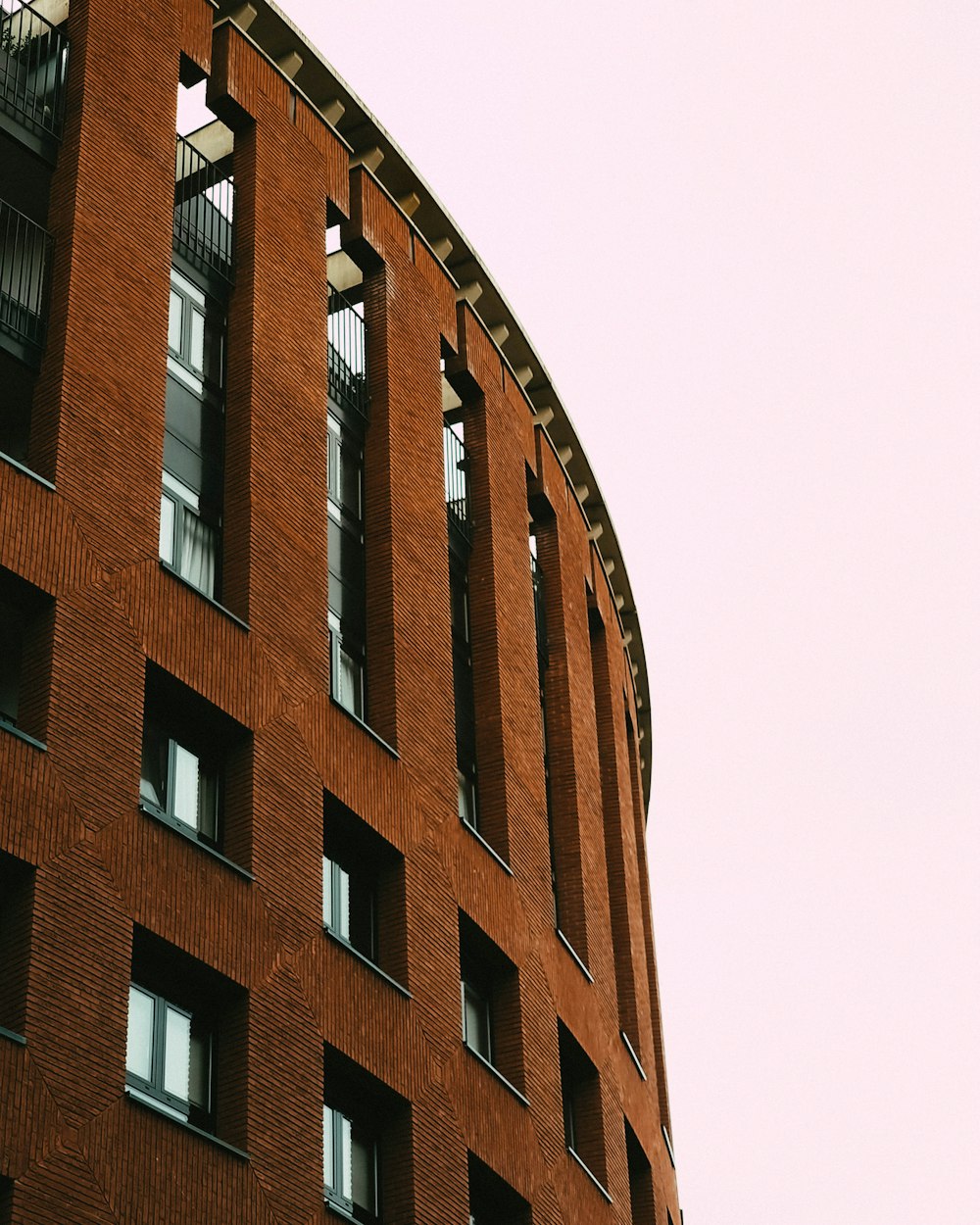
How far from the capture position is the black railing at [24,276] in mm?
27406

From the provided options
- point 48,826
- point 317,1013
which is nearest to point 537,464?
point 317,1013

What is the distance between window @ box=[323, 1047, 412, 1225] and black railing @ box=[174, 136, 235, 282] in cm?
1394

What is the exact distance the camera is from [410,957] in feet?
98.1

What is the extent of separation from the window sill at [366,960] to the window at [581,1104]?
741cm

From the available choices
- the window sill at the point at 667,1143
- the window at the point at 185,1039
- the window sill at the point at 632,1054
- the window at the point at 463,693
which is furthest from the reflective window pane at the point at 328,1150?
the window sill at the point at 667,1143

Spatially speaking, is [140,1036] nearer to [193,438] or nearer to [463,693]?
[193,438]

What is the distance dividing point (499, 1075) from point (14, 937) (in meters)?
11.6

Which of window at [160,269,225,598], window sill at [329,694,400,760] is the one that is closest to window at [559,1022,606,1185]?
window sill at [329,694,400,760]

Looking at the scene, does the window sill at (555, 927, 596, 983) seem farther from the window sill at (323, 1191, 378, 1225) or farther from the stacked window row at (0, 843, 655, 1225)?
the window sill at (323, 1191, 378, 1225)

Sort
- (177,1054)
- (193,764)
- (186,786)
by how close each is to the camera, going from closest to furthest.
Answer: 1. (177,1054)
2. (186,786)
3. (193,764)

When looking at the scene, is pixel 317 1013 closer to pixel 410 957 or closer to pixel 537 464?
pixel 410 957

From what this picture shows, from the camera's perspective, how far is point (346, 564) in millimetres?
34031

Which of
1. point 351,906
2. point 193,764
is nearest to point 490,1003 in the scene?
point 351,906

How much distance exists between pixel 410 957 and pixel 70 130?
46.7ft
